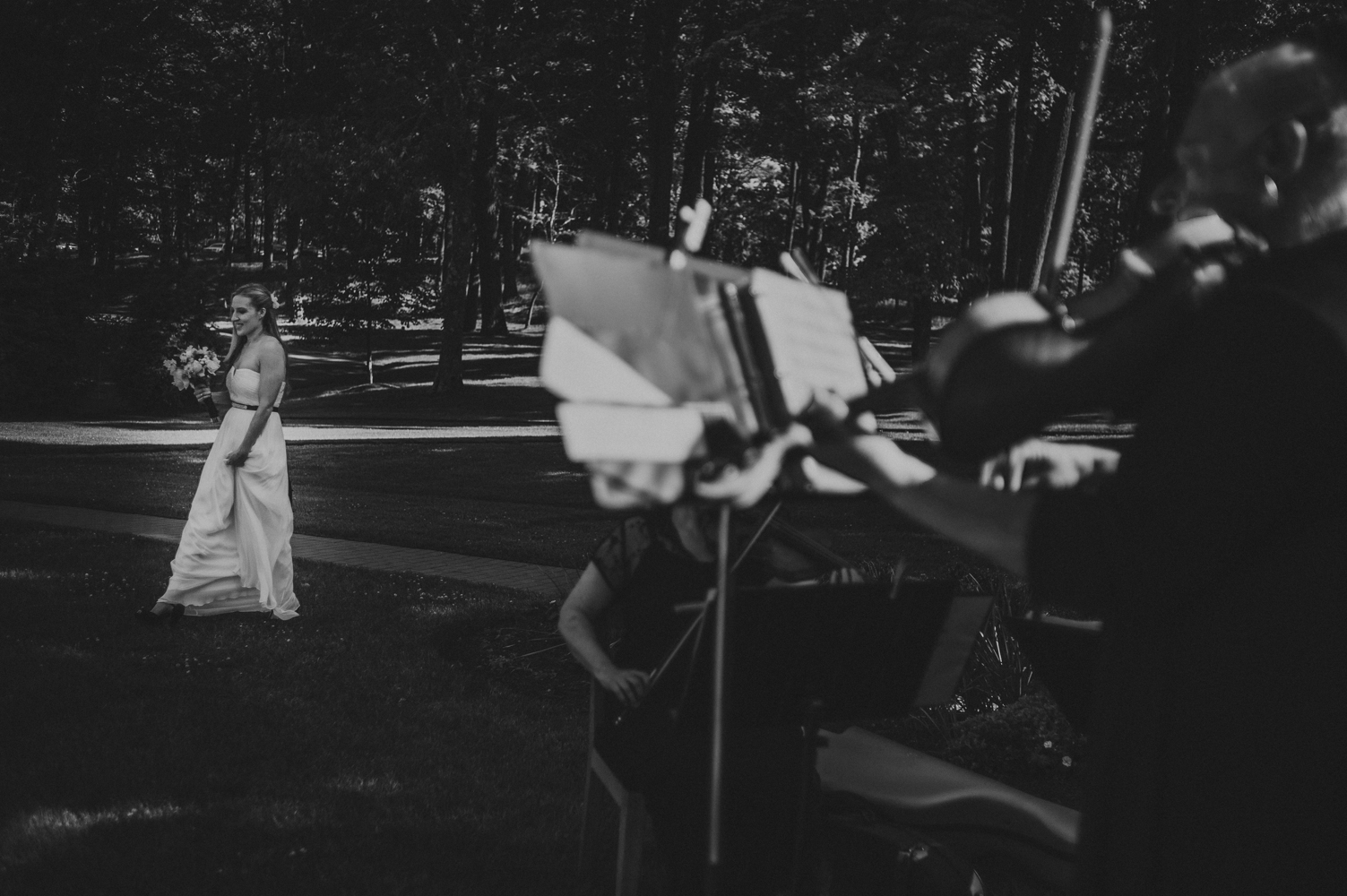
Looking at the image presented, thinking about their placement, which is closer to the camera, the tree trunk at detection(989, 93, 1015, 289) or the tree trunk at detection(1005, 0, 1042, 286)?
the tree trunk at detection(1005, 0, 1042, 286)

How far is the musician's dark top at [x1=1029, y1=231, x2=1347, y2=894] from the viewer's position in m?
1.31

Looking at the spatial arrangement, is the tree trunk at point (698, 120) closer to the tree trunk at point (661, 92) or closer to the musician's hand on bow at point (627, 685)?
the tree trunk at point (661, 92)

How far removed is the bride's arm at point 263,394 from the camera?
8273mm

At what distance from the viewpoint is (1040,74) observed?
63.4ft

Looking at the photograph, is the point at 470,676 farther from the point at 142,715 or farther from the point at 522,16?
the point at 522,16

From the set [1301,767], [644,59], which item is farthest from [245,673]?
[644,59]

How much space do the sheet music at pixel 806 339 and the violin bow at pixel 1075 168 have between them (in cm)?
31

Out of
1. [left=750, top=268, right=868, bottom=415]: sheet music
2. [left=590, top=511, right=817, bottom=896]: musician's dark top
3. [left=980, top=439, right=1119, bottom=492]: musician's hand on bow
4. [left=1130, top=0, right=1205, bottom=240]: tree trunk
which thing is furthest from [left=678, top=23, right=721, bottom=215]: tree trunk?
[left=750, top=268, right=868, bottom=415]: sheet music

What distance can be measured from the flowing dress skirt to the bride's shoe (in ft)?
0.22

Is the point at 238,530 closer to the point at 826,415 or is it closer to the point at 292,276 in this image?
the point at 826,415

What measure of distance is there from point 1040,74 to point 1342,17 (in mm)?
19124

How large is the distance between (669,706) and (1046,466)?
6.94 feet

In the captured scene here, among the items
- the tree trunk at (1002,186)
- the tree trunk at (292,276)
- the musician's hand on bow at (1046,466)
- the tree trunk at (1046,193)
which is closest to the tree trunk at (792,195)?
the tree trunk at (1046,193)

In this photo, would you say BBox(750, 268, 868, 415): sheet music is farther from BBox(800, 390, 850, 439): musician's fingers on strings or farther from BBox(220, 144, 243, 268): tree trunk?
BBox(220, 144, 243, 268): tree trunk
